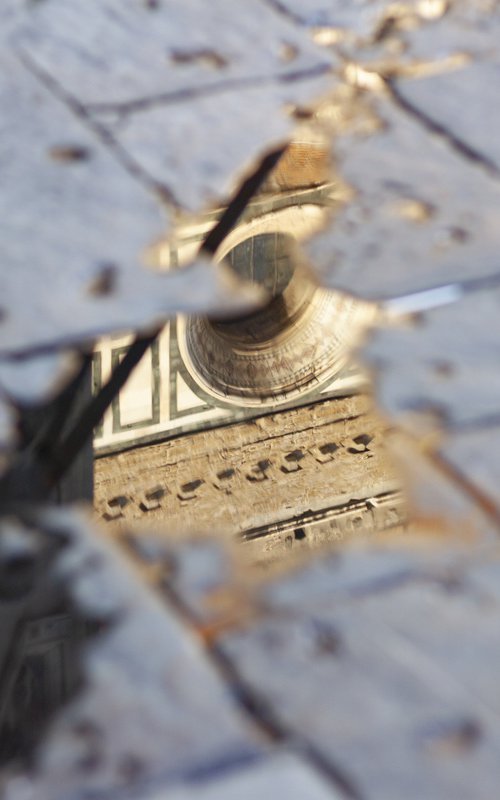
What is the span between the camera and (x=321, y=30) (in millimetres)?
1506

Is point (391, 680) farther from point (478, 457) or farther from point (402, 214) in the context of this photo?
point (402, 214)

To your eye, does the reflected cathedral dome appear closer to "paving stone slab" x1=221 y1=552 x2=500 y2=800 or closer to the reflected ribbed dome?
the reflected ribbed dome

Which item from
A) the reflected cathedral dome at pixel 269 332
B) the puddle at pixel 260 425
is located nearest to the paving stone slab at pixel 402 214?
the puddle at pixel 260 425

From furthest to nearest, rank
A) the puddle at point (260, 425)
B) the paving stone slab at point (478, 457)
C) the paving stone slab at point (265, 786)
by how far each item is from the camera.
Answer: the puddle at point (260, 425), the paving stone slab at point (478, 457), the paving stone slab at point (265, 786)

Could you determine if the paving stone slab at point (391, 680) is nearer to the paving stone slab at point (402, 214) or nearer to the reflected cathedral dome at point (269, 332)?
the paving stone slab at point (402, 214)

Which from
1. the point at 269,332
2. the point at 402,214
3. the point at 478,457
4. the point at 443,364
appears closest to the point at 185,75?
the point at 402,214

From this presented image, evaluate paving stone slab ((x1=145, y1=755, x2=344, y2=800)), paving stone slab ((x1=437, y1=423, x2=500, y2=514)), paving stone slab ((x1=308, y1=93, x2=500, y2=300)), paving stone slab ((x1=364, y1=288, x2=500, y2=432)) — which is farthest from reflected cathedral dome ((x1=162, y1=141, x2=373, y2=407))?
paving stone slab ((x1=145, y1=755, x2=344, y2=800))

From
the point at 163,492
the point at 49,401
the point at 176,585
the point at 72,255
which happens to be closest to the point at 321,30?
the point at 72,255

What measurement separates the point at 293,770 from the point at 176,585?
180 mm

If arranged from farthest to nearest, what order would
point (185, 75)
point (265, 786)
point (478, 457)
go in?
point (185, 75) < point (478, 457) < point (265, 786)

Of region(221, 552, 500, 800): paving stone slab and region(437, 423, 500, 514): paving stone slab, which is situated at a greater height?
region(437, 423, 500, 514): paving stone slab

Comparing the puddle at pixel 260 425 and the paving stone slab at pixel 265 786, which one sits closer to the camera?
the paving stone slab at pixel 265 786

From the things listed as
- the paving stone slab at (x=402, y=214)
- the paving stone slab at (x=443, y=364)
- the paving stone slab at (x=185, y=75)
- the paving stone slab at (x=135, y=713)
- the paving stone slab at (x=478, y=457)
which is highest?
the paving stone slab at (x=185, y=75)

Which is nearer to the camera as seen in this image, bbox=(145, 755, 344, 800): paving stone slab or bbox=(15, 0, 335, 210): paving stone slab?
bbox=(145, 755, 344, 800): paving stone slab
